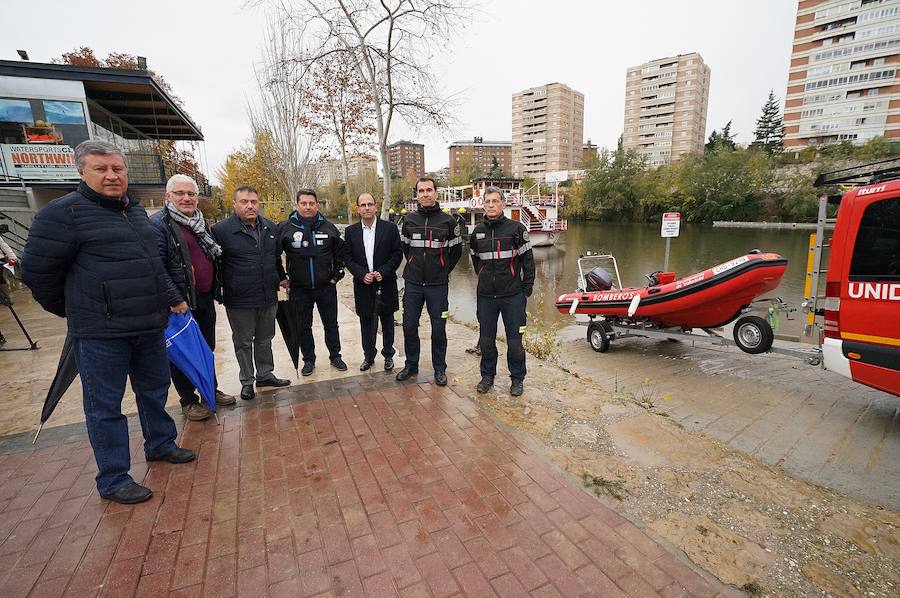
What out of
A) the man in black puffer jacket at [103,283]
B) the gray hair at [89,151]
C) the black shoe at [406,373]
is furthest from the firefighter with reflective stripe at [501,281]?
the gray hair at [89,151]

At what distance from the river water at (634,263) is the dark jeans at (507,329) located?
4.47 meters

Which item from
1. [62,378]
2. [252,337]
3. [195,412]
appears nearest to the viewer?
[62,378]

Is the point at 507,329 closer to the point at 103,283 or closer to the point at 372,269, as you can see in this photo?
the point at 372,269

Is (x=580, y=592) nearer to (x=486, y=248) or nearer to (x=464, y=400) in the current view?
(x=464, y=400)

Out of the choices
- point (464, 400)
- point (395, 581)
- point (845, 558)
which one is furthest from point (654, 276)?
point (395, 581)

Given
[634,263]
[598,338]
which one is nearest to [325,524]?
[598,338]

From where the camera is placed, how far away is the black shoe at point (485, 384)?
371 centimetres

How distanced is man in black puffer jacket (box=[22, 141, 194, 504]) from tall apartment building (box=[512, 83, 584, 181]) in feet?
280

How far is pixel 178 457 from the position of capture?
103 inches

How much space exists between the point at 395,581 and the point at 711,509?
5.78ft

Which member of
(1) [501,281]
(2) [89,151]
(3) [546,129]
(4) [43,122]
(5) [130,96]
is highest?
(3) [546,129]

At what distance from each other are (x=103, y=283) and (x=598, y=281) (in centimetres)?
651

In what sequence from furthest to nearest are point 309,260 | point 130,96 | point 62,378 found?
point 130,96 < point 309,260 < point 62,378

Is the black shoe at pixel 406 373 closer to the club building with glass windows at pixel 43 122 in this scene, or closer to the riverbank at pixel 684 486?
the riverbank at pixel 684 486
